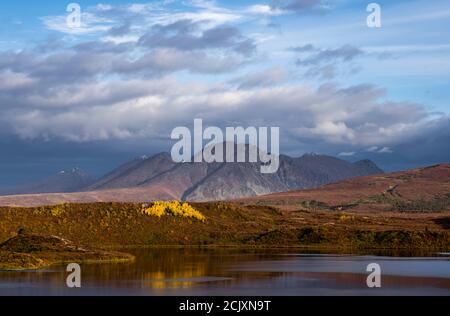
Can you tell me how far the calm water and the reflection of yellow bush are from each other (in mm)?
32167

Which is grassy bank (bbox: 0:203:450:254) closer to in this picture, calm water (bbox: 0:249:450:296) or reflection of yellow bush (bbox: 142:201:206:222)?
reflection of yellow bush (bbox: 142:201:206:222)

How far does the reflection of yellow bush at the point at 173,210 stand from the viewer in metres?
107

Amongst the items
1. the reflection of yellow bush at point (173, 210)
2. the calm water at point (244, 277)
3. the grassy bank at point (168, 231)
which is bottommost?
the calm water at point (244, 277)

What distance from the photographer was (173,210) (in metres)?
109

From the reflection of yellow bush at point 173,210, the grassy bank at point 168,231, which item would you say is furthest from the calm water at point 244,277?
the reflection of yellow bush at point 173,210

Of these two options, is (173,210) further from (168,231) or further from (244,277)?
(244,277)

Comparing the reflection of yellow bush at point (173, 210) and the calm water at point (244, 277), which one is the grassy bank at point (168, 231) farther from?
the calm water at point (244, 277)

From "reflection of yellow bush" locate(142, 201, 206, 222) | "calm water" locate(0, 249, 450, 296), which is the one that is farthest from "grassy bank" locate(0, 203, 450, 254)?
"calm water" locate(0, 249, 450, 296)

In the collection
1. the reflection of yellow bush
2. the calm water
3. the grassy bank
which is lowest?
the calm water

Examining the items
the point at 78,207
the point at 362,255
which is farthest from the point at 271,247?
the point at 78,207

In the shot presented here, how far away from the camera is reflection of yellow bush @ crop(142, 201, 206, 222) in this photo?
10734 centimetres

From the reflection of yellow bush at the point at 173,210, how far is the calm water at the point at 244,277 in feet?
106
